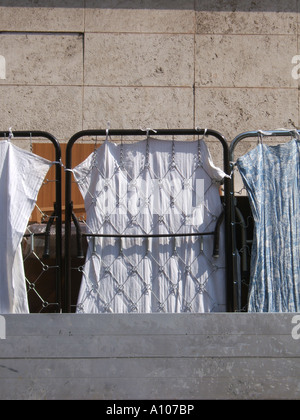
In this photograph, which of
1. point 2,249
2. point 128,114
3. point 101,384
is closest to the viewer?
point 101,384

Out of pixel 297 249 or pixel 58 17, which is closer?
pixel 297 249

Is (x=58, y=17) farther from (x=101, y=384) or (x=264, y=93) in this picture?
(x=101, y=384)

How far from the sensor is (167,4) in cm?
550

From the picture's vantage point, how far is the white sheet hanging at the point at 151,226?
3.98 meters

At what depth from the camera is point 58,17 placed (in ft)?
18.0

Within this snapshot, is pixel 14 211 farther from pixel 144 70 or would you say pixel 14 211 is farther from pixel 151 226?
pixel 144 70

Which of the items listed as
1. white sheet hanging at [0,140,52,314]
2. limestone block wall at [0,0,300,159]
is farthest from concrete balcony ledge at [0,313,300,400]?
limestone block wall at [0,0,300,159]

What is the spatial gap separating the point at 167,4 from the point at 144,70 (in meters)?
0.60

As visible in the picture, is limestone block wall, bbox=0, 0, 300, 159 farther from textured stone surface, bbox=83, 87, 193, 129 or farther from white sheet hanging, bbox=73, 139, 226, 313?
white sheet hanging, bbox=73, 139, 226, 313

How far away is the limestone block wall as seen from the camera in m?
5.43

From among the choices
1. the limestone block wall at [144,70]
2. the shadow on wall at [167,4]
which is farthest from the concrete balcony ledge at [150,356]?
the shadow on wall at [167,4]

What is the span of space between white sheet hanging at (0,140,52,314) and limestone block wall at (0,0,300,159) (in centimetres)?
142

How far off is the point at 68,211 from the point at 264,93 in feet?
7.44

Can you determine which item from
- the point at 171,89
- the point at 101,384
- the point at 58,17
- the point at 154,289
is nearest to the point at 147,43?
the point at 171,89
